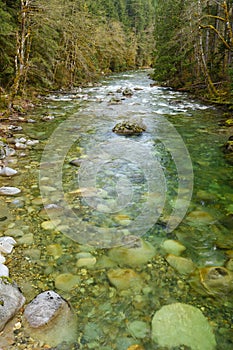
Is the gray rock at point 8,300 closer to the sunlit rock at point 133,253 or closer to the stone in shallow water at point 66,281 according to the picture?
the stone in shallow water at point 66,281

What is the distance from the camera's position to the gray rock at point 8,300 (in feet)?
6.24

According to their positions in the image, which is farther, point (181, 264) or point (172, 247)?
point (172, 247)

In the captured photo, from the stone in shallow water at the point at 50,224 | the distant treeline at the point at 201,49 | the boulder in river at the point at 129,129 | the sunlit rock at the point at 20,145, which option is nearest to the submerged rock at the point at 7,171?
the sunlit rock at the point at 20,145

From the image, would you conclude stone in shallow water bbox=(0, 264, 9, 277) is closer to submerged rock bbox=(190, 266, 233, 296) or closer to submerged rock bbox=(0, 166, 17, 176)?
submerged rock bbox=(190, 266, 233, 296)

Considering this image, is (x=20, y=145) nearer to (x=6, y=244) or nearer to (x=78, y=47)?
(x=6, y=244)

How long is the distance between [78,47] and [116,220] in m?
15.5

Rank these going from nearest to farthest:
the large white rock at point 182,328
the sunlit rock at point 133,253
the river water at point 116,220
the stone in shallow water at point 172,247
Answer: the large white rock at point 182,328
the river water at point 116,220
the sunlit rock at point 133,253
the stone in shallow water at point 172,247

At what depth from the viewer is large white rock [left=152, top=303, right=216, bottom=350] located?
6.12 feet

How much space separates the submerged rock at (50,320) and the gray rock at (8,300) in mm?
79

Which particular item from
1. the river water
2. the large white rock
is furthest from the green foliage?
the large white rock

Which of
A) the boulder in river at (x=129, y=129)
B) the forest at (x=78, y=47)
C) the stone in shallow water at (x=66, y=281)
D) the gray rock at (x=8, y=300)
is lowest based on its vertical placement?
Answer: the boulder in river at (x=129, y=129)

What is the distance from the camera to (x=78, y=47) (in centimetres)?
1667

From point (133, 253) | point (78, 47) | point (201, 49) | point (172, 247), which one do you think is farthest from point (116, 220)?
point (78, 47)

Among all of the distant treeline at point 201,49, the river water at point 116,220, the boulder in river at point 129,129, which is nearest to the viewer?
the river water at point 116,220
